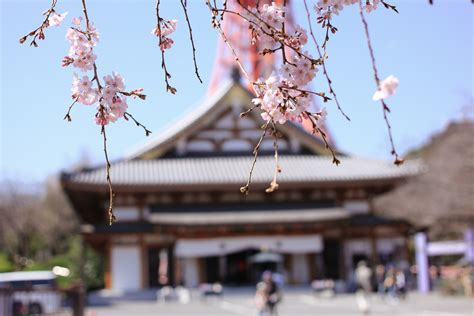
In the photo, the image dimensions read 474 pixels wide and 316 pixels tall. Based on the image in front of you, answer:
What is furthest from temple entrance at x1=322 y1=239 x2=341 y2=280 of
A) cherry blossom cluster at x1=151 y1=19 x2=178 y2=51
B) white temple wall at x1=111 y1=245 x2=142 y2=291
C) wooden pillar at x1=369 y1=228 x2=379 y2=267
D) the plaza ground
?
cherry blossom cluster at x1=151 y1=19 x2=178 y2=51

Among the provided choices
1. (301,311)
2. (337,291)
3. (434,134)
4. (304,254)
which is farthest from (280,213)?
(434,134)

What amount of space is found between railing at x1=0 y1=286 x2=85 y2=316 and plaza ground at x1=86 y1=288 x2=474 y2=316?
19.1ft

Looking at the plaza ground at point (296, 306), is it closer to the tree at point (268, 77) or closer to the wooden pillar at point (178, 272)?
the wooden pillar at point (178, 272)

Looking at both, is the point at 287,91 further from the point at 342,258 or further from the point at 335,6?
the point at 342,258

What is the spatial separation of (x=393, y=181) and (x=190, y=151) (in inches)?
323

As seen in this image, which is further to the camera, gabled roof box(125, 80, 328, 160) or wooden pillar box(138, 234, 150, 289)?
gabled roof box(125, 80, 328, 160)

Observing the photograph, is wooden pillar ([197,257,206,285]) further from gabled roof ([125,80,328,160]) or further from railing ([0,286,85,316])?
railing ([0,286,85,316])

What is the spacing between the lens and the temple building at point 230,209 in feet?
77.1

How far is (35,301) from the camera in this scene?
31.5 feet

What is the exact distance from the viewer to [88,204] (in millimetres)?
27656

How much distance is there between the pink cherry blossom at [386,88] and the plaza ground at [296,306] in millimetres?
13108

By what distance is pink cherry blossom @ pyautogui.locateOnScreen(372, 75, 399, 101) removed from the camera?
245 centimetres

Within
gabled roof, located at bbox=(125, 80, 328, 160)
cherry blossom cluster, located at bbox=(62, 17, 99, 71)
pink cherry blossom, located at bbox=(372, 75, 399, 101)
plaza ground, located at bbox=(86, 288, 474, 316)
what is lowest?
plaza ground, located at bbox=(86, 288, 474, 316)

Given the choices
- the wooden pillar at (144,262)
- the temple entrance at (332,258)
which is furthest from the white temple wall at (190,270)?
the temple entrance at (332,258)
